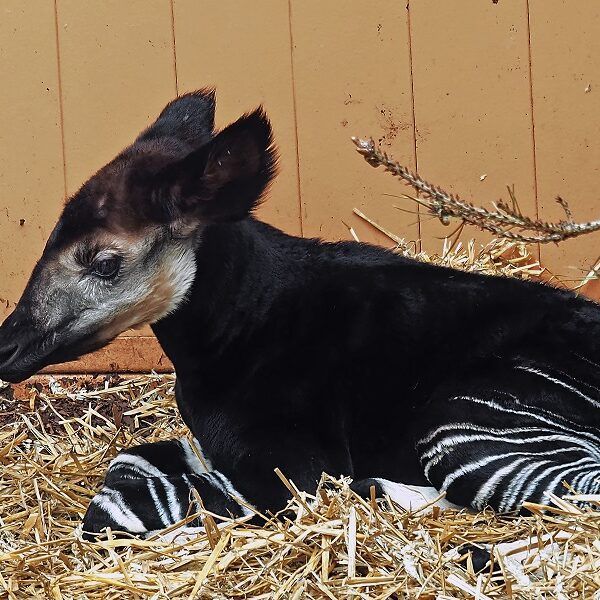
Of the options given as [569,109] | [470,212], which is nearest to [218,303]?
[470,212]

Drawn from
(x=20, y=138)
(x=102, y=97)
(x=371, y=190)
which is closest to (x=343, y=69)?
(x=371, y=190)

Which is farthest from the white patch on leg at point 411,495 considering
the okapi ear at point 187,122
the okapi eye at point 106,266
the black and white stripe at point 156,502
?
the okapi ear at point 187,122

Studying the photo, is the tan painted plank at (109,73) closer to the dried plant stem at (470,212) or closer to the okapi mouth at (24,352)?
the okapi mouth at (24,352)

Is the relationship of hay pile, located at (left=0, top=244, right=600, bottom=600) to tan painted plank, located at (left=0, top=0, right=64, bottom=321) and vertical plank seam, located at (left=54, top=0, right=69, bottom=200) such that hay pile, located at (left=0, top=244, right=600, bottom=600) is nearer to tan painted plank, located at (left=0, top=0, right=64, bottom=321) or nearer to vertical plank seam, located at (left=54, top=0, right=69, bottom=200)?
tan painted plank, located at (left=0, top=0, right=64, bottom=321)

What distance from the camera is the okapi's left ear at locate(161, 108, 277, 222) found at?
3531 millimetres

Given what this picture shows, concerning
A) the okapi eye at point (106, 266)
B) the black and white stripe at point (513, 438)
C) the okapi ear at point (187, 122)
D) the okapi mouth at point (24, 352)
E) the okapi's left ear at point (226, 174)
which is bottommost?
the black and white stripe at point (513, 438)

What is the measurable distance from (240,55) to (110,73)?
0.66m

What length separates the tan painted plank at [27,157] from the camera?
220 inches

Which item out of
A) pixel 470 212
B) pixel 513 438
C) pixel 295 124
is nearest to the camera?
pixel 470 212

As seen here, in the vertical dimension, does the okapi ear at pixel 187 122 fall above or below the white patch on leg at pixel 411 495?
above

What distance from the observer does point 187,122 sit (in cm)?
422

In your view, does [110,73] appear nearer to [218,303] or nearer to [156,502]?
[218,303]

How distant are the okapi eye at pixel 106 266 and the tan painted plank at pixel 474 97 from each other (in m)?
2.28

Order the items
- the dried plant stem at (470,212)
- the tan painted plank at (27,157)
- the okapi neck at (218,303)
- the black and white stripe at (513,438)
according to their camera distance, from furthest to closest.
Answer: the tan painted plank at (27,157), the okapi neck at (218,303), the black and white stripe at (513,438), the dried plant stem at (470,212)
